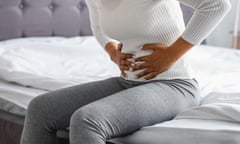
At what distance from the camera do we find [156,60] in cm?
149

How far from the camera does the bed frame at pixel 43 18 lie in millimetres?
2582

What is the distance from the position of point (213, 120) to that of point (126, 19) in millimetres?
397

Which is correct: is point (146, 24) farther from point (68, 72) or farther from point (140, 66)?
point (68, 72)

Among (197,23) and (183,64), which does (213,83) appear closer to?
(183,64)

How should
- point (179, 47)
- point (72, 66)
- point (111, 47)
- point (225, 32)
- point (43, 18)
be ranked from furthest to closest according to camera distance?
1. point (225, 32)
2. point (43, 18)
3. point (72, 66)
4. point (111, 47)
5. point (179, 47)

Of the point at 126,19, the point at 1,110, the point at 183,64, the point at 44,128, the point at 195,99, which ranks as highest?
the point at 126,19

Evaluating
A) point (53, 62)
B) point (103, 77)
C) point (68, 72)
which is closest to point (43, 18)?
point (53, 62)

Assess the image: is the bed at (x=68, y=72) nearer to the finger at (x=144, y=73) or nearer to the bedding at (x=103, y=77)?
the bedding at (x=103, y=77)

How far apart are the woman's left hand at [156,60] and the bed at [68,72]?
154mm

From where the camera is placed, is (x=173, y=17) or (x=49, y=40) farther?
(x=49, y=40)

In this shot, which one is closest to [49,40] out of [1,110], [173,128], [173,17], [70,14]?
[70,14]

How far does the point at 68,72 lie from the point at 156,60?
71 cm

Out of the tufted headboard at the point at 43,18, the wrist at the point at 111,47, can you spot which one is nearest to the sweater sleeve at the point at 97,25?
the wrist at the point at 111,47

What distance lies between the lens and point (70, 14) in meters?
2.86
